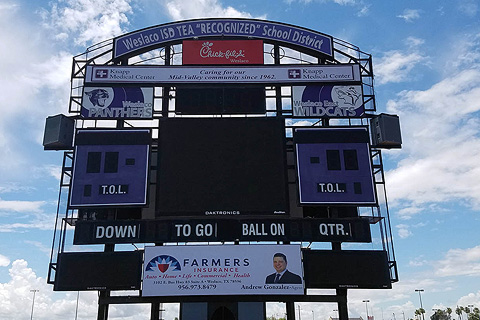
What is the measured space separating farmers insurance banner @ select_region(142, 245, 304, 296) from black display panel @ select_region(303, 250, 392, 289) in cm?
55

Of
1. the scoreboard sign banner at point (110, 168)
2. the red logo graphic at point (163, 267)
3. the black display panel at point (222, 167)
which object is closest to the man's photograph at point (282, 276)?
the black display panel at point (222, 167)

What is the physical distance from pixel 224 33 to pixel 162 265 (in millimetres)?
12774

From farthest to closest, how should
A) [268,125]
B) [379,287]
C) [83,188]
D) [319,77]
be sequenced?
[319,77] < [268,125] < [83,188] < [379,287]

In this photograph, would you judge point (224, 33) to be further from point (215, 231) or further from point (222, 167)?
point (215, 231)

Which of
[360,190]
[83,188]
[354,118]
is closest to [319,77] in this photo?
[354,118]

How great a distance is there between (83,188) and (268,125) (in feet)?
29.3

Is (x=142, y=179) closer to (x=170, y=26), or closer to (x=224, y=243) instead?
(x=224, y=243)

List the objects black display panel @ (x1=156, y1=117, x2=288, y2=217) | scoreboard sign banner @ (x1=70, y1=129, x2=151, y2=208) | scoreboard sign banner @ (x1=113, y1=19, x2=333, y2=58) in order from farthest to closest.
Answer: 1. scoreboard sign banner @ (x1=113, y1=19, x2=333, y2=58)
2. scoreboard sign banner @ (x1=70, y1=129, x2=151, y2=208)
3. black display panel @ (x1=156, y1=117, x2=288, y2=217)

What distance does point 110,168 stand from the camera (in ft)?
69.2

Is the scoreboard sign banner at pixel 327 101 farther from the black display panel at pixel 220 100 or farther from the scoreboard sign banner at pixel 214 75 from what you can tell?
the black display panel at pixel 220 100

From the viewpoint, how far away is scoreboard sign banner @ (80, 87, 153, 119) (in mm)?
22953

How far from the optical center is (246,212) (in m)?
20.2

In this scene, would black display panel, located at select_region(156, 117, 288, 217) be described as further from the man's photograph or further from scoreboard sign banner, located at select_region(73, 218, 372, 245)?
the man's photograph

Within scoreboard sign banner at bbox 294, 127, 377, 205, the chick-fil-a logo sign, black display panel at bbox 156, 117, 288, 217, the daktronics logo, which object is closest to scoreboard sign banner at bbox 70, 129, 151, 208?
black display panel at bbox 156, 117, 288, 217
